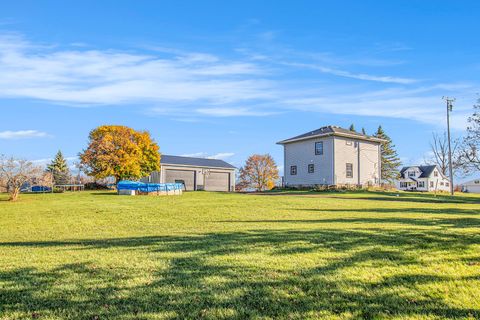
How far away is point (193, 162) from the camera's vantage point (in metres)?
52.2

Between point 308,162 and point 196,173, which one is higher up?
point 308,162

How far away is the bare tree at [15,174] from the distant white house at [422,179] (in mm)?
58047

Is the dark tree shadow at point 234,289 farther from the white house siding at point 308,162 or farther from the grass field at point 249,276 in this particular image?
the white house siding at point 308,162

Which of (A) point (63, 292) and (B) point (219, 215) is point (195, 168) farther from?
(A) point (63, 292)

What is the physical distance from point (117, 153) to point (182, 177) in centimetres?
1241

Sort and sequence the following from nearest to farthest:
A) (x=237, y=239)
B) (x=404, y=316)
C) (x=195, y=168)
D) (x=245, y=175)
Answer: (x=404, y=316), (x=237, y=239), (x=195, y=168), (x=245, y=175)

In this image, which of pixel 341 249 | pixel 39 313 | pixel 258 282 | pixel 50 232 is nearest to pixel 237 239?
pixel 341 249

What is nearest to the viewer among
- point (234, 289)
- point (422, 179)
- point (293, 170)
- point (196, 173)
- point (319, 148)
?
point (234, 289)

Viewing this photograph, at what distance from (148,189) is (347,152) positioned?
19.5 metres

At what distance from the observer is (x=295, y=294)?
457 cm

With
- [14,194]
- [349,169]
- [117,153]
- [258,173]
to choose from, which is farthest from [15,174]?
[258,173]

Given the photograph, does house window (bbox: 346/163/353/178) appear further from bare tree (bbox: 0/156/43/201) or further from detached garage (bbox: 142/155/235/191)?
bare tree (bbox: 0/156/43/201)

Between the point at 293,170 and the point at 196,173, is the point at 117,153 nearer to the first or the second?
the point at 196,173

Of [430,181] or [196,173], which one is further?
[430,181]
